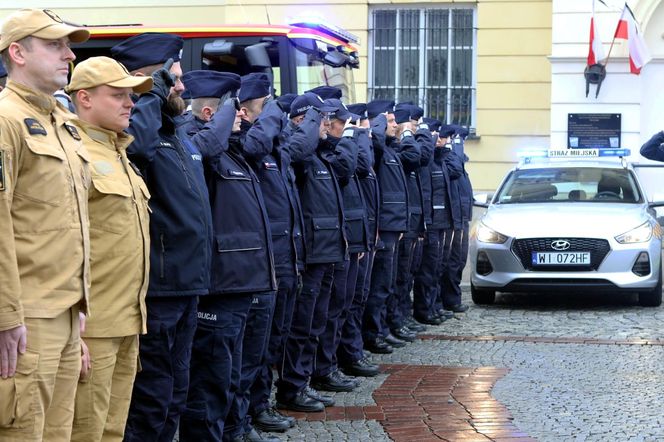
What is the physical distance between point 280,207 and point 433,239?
16.8 feet

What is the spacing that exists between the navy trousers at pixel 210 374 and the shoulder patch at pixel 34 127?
2.04 metres

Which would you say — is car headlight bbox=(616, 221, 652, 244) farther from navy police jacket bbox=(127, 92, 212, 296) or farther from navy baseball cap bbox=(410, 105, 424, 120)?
navy police jacket bbox=(127, 92, 212, 296)

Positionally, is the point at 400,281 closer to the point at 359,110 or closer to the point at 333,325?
the point at 359,110

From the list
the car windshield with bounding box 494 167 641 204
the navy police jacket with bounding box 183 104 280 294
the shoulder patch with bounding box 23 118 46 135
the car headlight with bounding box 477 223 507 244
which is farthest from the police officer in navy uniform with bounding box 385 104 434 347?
the shoulder patch with bounding box 23 118 46 135

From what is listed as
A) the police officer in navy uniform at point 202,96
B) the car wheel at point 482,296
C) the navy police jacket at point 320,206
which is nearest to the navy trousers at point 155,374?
the police officer in navy uniform at point 202,96

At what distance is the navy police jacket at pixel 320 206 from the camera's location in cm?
751

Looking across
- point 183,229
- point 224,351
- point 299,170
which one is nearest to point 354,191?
point 299,170

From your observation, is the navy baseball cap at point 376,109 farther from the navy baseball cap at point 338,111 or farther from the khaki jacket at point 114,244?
the khaki jacket at point 114,244

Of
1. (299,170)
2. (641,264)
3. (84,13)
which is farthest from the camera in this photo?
(84,13)

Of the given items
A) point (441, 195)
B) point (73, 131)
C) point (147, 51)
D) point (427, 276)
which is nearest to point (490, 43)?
point (441, 195)

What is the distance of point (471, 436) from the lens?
657 cm

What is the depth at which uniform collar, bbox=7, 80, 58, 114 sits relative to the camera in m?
3.92

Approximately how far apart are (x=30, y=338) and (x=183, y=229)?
1.32m

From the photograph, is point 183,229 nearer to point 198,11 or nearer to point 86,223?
point 86,223
